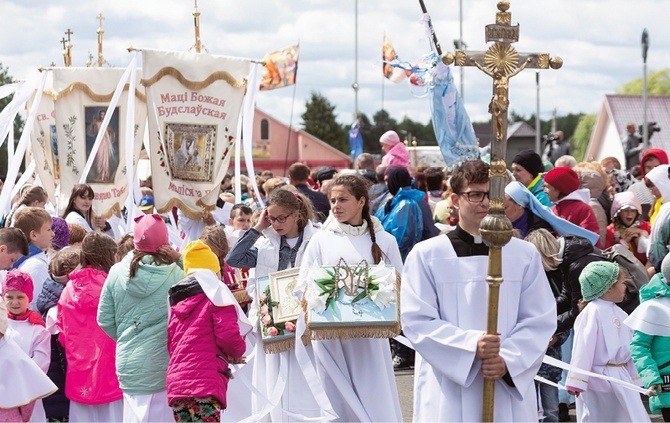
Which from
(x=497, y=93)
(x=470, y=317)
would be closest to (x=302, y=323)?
(x=470, y=317)

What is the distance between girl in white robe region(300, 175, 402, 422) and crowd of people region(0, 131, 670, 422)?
0.4 inches

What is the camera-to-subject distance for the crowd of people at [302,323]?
18.3 feet

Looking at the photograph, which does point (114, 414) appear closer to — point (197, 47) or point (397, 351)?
point (397, 351)

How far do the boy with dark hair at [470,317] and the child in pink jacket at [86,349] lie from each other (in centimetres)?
297

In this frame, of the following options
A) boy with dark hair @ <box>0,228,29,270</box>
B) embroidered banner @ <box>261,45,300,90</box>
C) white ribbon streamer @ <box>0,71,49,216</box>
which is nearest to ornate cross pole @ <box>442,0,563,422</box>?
boy with dark hair @ <box>0,228,29,270</box>

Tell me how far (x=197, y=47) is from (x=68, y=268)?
17.6 ft

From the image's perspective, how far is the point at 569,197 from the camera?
381 inches

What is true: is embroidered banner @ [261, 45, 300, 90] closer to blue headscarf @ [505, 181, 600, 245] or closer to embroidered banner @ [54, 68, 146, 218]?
embroidered banner @ [54, 68, 146, 218]

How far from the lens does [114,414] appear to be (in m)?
8.10

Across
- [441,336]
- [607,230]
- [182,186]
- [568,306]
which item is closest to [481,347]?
[441,336]

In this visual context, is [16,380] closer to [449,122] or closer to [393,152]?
[449,122]

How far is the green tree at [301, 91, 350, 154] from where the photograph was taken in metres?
97.8

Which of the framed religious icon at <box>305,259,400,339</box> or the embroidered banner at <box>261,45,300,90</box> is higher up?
the embroidered banner at <box>261,45,300,90</box>

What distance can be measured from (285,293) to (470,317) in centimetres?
260
